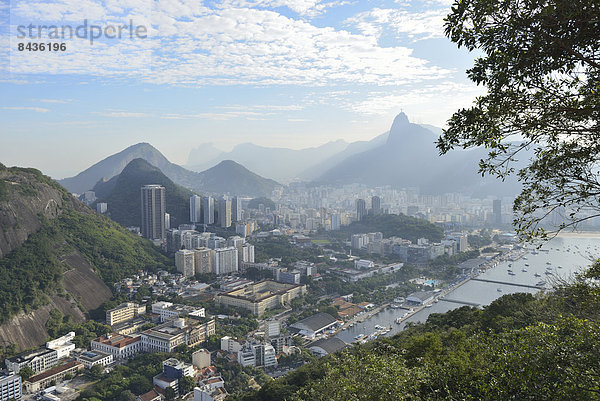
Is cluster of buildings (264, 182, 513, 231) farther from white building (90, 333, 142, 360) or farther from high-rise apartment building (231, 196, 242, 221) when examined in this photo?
white building (90, 333, 142, 360)

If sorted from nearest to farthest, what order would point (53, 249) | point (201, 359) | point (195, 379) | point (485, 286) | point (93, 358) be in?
1. point (195, 379)
2. point (201, 359)
3. point (93, 358)
4. point (53, 249)
5. point (485, 286)

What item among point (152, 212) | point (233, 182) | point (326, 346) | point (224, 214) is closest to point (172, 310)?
point (326, 346)

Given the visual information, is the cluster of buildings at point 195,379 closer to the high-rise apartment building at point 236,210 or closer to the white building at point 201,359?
the white building at point 201,359

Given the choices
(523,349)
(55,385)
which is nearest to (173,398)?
(55,385)

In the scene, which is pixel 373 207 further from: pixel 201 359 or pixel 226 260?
pixel 201 359

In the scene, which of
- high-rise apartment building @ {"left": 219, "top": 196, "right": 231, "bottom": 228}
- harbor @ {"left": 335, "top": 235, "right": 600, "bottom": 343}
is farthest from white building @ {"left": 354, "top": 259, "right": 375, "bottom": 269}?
high-rise apartment building @ {"left": 219, "top": 196, "right": 231, "bottom": 228}

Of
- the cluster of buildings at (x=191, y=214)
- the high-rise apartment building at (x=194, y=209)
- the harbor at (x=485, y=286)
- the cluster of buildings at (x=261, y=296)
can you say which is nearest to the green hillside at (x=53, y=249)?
the cluster of buildings at (x=191, y=214)
